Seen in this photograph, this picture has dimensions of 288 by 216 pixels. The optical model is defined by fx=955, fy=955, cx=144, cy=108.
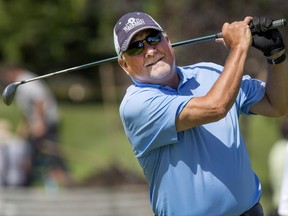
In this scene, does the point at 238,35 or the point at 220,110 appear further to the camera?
the point at 238,35

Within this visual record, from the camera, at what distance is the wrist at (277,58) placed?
195 inches

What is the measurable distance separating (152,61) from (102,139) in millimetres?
14358

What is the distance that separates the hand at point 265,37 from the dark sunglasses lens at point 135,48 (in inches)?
23.3

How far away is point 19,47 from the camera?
2330 centimetres

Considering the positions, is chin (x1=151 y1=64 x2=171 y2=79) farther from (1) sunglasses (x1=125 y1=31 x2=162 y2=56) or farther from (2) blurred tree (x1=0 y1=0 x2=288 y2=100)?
(2) blurred tree (x1=0 y1=0 x2=288 y2=100)

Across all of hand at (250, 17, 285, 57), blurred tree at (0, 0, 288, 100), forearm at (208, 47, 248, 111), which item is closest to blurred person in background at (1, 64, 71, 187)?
blurred tree at (0, 0, 288, 100)

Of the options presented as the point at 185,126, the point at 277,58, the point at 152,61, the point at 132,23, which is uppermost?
the point at 132,23

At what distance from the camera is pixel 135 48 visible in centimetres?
501

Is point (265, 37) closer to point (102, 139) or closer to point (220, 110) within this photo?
point (220, 110)

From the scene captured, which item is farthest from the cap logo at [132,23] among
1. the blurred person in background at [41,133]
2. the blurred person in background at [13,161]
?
the blurred person in background at [41,133]

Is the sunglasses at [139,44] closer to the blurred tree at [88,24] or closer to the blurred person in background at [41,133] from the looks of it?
the blurred tree at [88,24]

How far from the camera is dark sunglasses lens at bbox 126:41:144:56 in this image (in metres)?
5.00

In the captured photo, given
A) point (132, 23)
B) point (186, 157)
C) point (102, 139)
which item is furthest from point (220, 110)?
point (102, 139)

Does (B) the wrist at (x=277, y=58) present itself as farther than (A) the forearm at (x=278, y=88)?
No
